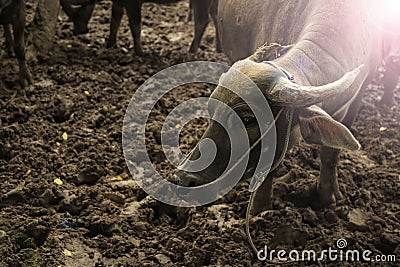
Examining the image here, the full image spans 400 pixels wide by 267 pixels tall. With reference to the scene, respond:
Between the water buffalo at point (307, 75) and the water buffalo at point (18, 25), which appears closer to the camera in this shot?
the water buffalo at point (307, 75)

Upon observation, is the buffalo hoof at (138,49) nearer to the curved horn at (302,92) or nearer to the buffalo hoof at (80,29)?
the buffalo hoof at (80,29)

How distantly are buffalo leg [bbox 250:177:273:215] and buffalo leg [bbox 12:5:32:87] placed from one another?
240 cm

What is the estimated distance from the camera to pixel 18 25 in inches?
201

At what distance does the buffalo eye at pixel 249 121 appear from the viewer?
10.2 ft

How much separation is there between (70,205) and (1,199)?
0.45m

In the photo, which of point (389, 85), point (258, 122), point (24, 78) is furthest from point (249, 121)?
point (24, 78)

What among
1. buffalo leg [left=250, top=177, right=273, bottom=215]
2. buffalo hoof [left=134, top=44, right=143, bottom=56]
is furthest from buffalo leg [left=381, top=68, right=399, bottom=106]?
buffalo hoof [left=134, top=44, right=143, bottom=56]

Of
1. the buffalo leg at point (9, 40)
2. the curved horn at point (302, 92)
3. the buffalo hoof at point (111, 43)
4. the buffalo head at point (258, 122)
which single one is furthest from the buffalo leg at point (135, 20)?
the curved horn at point (302, 92)

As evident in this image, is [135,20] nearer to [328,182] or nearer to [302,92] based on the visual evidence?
[328,182]

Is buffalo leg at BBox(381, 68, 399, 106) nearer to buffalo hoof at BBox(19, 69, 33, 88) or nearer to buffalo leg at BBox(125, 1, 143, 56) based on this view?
buffalo leg at BBox(125, 1, 143, 56)

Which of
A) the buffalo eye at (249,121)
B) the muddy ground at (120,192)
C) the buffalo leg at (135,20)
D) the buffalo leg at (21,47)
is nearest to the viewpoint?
the buffalo eye at (249,121)

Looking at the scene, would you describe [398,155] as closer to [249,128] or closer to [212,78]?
[212,78]

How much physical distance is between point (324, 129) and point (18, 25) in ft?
9.98

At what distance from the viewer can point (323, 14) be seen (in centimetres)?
358
